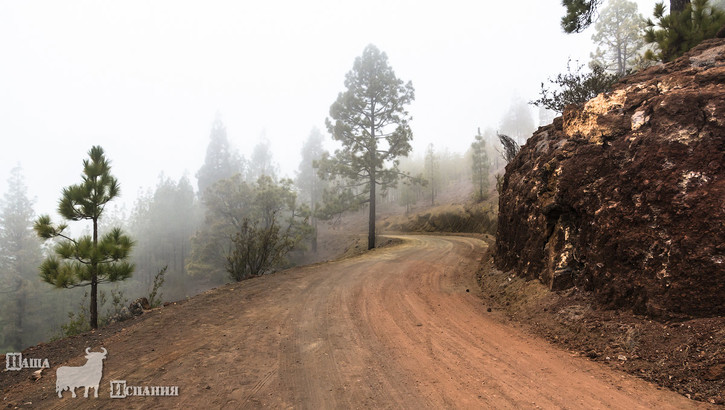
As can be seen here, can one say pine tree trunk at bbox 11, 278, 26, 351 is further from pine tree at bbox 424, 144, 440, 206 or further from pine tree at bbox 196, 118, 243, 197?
pine tree at bbox 424, 144, 440, 206

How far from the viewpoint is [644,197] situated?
420 centimetres

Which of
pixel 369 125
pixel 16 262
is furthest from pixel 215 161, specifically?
pixel 369 125

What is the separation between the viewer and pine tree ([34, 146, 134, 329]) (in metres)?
5.97

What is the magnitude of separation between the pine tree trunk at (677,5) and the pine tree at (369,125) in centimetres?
1334

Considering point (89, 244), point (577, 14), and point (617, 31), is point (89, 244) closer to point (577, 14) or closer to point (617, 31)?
point (577, 14)

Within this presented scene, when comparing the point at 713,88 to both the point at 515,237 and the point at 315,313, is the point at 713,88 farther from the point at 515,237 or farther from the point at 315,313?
the point at 315,313

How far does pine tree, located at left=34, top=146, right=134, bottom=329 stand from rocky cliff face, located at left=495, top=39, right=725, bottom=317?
30.6ft
